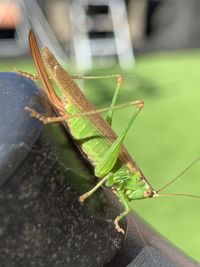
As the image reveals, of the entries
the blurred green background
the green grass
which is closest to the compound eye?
Answer: the green grass

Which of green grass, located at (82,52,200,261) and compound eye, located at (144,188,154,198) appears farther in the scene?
green grass, located at (82,52,200,261)

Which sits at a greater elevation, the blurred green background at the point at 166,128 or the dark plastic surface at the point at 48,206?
the dark plastic surface at the point at 48,206

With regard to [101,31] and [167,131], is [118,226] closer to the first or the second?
[167,131]

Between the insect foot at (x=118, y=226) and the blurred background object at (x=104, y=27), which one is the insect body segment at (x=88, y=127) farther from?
the blurred background object at (x=104, y=27)

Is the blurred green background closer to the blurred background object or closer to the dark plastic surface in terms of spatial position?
the blurred background object

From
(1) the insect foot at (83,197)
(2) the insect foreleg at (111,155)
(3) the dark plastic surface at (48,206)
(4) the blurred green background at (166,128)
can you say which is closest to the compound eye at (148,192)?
(2) the insect foreleg at (111,155)

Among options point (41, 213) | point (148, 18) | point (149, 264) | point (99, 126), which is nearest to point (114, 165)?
point (99, 126)
